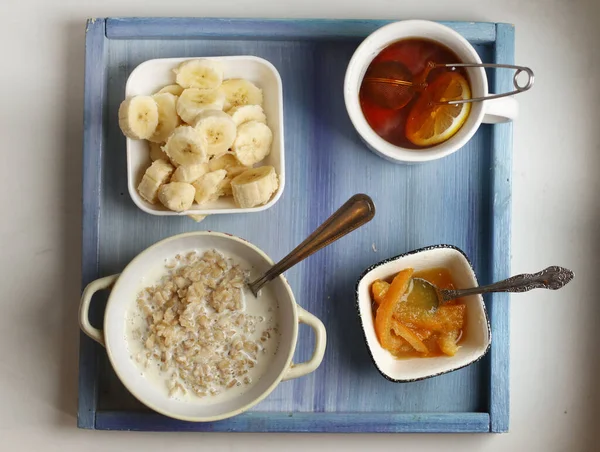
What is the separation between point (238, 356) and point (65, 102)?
1.51ft

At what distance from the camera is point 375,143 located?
863mm

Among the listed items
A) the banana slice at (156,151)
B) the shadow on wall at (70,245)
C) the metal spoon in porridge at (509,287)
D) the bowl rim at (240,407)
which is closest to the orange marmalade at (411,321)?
the metal spoon in porridge at (509,287)

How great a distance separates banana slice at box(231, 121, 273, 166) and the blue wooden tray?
0.21 feet

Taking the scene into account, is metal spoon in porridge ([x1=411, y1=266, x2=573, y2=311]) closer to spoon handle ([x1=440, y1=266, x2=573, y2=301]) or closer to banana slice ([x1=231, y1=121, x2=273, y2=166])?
spoon handle ([x1=440, y1=266, x2=573, y2=301])

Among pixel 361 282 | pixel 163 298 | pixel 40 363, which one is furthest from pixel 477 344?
pixel 40 363

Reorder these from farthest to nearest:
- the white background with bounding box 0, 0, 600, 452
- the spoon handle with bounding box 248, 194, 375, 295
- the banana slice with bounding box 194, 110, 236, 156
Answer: the white background with bounding box 0, 0, 600, 452, the banana slice with bounding box 194, 110, 236, 156, the spoon handle with bounding box 248, 194, 375, 295

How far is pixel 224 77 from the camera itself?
0.92 meters

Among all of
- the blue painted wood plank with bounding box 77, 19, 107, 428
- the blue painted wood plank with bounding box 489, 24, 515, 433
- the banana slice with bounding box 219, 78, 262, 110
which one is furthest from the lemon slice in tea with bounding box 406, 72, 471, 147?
the blue painted wood plank with bounding box 77, 19, 107, 428

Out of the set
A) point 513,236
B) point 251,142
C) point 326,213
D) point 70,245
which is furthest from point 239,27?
point 513,236

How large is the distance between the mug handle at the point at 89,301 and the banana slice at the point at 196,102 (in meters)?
0.23

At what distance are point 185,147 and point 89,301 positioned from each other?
0.23 m

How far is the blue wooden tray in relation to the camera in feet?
3.08

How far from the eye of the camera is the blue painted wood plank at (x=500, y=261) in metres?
0.95

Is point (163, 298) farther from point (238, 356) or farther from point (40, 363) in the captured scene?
point (40, 363)
